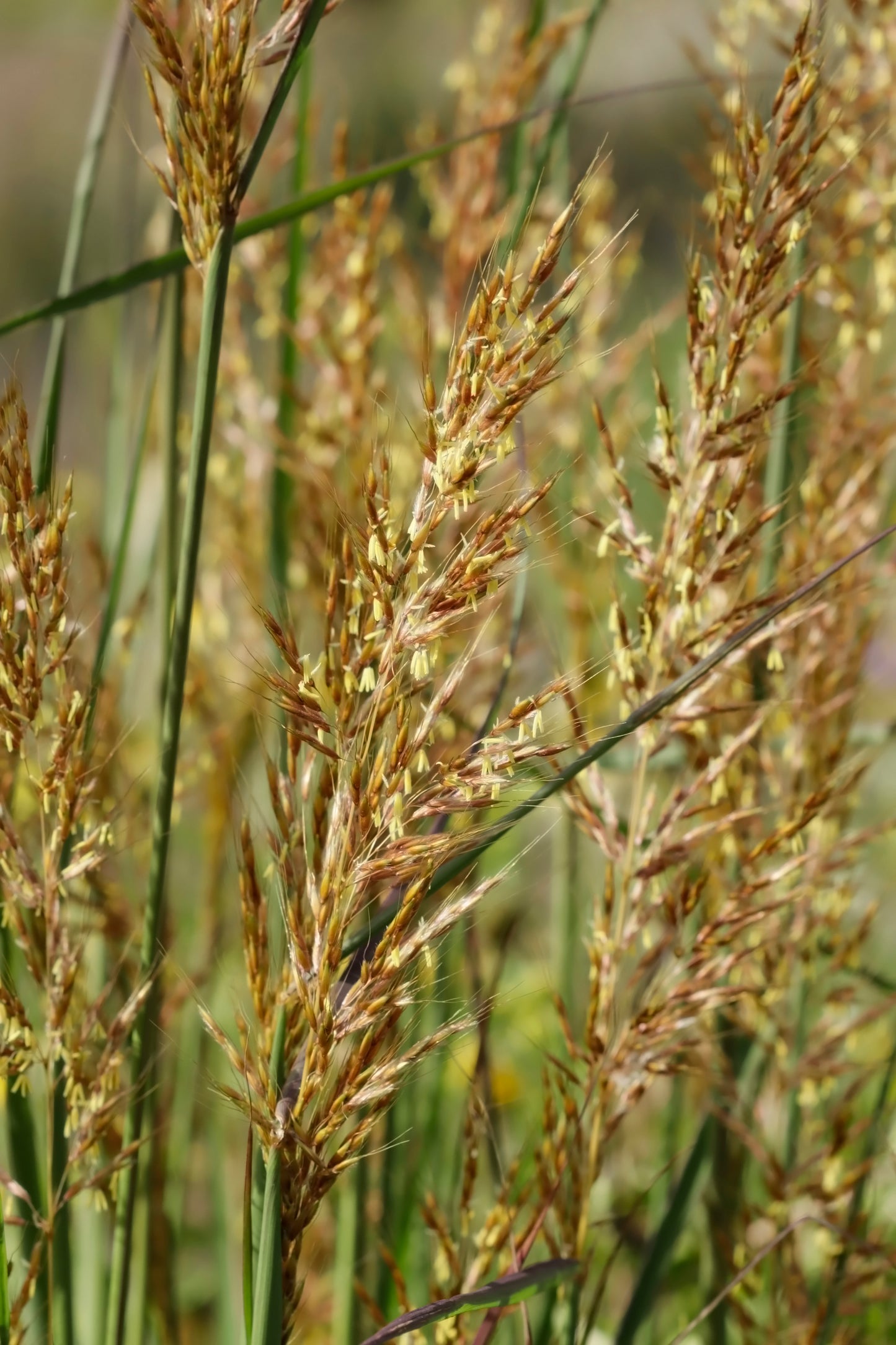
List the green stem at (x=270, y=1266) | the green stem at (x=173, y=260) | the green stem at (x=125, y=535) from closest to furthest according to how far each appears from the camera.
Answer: the green stem at (x=270, y=1266), the green stem at (x=173, y=260), the green stem at (x=125, y=535)

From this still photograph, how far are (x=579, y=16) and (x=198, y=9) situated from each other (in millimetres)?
478

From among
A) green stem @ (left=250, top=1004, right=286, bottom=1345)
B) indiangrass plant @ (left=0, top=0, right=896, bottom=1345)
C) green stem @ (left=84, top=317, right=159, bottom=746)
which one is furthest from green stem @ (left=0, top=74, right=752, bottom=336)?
green stem @ (left=250, top=1004, right=286, bottom=1345)

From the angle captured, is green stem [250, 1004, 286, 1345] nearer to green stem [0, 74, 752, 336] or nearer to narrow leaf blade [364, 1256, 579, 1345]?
narrow leaf blade [364, 1256, 579, 1345]

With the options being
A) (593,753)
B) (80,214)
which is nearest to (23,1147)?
(593,753)

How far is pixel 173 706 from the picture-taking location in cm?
50

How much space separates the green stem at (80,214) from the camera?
61 cm

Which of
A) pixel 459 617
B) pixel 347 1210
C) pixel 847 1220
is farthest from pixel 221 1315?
pixel 459 617

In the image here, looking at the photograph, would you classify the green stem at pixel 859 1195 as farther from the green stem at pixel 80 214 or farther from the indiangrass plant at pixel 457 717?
the green stem at pixel 80 214

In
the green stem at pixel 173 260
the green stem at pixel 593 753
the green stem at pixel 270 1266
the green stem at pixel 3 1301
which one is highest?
the green stem at pixel 173 260

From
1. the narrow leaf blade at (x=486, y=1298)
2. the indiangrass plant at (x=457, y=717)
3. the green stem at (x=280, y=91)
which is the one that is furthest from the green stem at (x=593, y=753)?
the green stem at (x=280, y=91)

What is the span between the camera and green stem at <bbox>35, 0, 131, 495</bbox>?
0.61 m

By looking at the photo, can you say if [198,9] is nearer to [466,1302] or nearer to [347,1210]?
[466,1302]

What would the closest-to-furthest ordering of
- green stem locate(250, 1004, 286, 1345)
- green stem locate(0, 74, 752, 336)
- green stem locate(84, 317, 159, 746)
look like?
1. green stem locate(250, 1004, 286, 1345)
2. green stem locate(0, 74, 752, 336)
3. green stem locate(84, 317, 159, 746)

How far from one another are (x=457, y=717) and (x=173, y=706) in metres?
0.22
